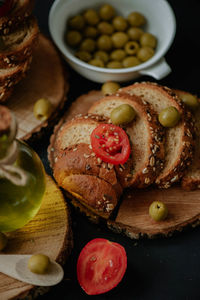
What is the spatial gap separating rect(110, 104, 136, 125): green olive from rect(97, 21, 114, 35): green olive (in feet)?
2.87

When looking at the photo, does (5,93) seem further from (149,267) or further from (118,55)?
(149,267)

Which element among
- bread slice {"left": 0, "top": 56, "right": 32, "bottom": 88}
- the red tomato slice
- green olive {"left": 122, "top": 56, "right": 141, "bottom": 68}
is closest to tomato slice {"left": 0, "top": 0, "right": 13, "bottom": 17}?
bread slice {"left": 0, "top": 56, "right": 32, "bottom": 88}

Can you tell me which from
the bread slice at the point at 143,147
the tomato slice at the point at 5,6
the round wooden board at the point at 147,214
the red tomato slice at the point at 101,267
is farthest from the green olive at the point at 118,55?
the red tomato slice at the point at 101,267

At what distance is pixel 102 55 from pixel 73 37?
25 cm

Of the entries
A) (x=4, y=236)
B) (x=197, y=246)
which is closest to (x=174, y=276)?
(x=197, y=246)

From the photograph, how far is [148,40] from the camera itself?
292cm

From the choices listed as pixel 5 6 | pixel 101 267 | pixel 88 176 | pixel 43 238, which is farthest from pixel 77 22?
pixel 101 267

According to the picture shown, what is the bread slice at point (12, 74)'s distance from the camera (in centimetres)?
256

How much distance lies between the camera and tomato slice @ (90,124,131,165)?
2229 mm

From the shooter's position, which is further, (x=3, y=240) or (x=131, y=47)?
(x=131, y=47)

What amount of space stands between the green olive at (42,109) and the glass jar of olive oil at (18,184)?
653 mm

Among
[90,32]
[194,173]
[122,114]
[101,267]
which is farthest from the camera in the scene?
[90,32]

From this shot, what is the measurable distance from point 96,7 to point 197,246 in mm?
1896

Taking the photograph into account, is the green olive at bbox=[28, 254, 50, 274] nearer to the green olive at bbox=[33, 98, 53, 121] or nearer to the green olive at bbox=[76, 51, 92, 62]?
the green olive at bbox=[33, 98, 53, 121]
